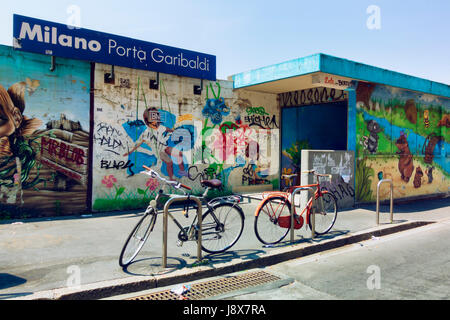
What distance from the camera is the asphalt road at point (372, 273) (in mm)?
3994

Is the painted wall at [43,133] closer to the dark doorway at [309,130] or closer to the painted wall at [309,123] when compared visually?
the painted wall at [309,123]

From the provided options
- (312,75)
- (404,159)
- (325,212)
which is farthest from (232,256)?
(404,159)

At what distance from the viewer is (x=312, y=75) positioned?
8.96m

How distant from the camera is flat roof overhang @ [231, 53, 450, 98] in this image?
847 cm

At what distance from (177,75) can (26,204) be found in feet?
16.1

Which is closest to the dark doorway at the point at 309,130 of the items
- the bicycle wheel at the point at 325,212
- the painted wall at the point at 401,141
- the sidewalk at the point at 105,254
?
the painted wall at the point at 401,141

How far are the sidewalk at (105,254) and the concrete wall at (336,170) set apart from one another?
3.67 feet

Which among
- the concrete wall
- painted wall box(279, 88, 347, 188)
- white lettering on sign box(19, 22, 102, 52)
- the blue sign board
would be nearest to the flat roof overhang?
painted wall box(279, 88, 347, 188)

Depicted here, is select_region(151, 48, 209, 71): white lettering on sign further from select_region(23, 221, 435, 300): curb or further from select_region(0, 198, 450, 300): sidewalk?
select_region(23, 221, 435, 300): curb

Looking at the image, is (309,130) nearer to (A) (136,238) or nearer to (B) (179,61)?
(B) (179,61)

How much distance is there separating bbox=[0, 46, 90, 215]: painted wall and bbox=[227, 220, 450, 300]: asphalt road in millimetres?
5327

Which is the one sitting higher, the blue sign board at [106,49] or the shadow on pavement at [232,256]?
the blue sign board at [106,49]

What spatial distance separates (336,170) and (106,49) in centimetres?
650
